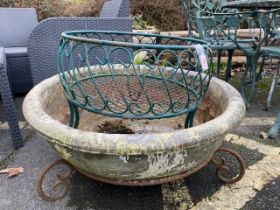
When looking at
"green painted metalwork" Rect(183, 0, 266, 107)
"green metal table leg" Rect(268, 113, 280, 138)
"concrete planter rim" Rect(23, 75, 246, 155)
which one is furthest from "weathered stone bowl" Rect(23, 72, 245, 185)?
"green painted metalwork" Rect(183, 0, 266, 107)

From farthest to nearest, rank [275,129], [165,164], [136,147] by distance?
[275,129] < [165,164] < [136,147]

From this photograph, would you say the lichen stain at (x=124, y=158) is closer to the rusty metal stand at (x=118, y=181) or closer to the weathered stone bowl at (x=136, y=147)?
the weathered stone bowl at (x=136, y=147)

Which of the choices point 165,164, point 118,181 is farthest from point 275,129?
point 118,181

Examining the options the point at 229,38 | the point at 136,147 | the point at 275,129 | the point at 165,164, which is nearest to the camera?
the point at 136,147

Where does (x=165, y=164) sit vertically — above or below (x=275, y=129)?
above

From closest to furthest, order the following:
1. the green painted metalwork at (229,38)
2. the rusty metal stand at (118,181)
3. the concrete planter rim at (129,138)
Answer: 1. the concrete planter rim at (129,138)
2. the rusty metal stand at (118,181)
3. the green painted metalwork at (229,38)

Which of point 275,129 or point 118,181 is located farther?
point 275,129

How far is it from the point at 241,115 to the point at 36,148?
146 cm

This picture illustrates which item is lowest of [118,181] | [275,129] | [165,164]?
[275,129]

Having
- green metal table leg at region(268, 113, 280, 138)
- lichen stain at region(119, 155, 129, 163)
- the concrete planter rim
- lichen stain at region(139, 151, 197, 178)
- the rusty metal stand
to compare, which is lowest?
green metal table leg at region(268, 113, 280, 138)

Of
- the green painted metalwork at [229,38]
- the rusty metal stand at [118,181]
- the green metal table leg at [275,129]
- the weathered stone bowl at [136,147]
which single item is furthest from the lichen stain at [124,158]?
the green painted metalwork at [229,38]

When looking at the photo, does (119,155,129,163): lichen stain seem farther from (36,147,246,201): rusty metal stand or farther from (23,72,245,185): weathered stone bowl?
(36,147,246,201): rusty metal stand

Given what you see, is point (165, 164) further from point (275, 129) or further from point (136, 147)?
point (275, 129)

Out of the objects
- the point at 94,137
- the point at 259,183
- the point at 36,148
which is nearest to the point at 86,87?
the point at 36,148
